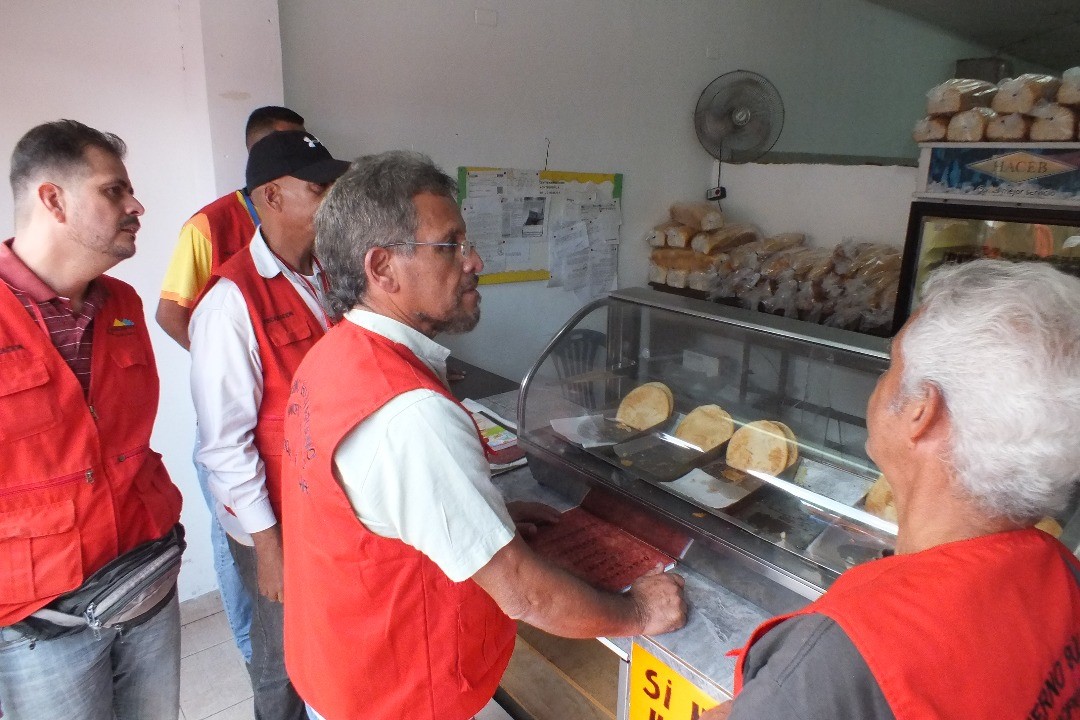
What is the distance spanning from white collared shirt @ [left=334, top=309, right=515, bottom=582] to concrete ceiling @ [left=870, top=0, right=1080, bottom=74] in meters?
5.93

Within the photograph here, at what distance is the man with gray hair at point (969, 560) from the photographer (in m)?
0.70

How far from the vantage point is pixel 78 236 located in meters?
1.38

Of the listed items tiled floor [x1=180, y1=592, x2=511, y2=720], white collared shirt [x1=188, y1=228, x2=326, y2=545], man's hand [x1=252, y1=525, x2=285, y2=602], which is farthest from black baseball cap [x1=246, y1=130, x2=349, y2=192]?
tiled floor [x1=180, y1=592, x2=511, y2=720]

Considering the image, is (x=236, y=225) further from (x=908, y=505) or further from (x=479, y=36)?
(x=908, y=505)

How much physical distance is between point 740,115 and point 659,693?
374cm

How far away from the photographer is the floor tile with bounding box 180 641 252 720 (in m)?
2.41

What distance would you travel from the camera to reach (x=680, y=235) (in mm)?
4047

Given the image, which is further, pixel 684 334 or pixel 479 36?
pixel 479 36

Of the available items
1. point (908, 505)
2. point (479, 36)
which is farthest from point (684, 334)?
point (479, 36)

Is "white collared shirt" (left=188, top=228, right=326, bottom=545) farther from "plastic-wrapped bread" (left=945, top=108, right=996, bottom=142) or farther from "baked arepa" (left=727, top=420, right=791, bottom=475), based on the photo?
"plastic-wrapped bread" (left=945, top=108, right=996, bottom=142)

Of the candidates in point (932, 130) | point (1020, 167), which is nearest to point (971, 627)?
point (1020, 167)

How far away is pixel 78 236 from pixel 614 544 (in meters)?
1.38

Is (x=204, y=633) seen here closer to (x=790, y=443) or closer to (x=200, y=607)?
(x=200, y=607)

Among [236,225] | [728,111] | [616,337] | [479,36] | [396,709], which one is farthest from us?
[728,111]
